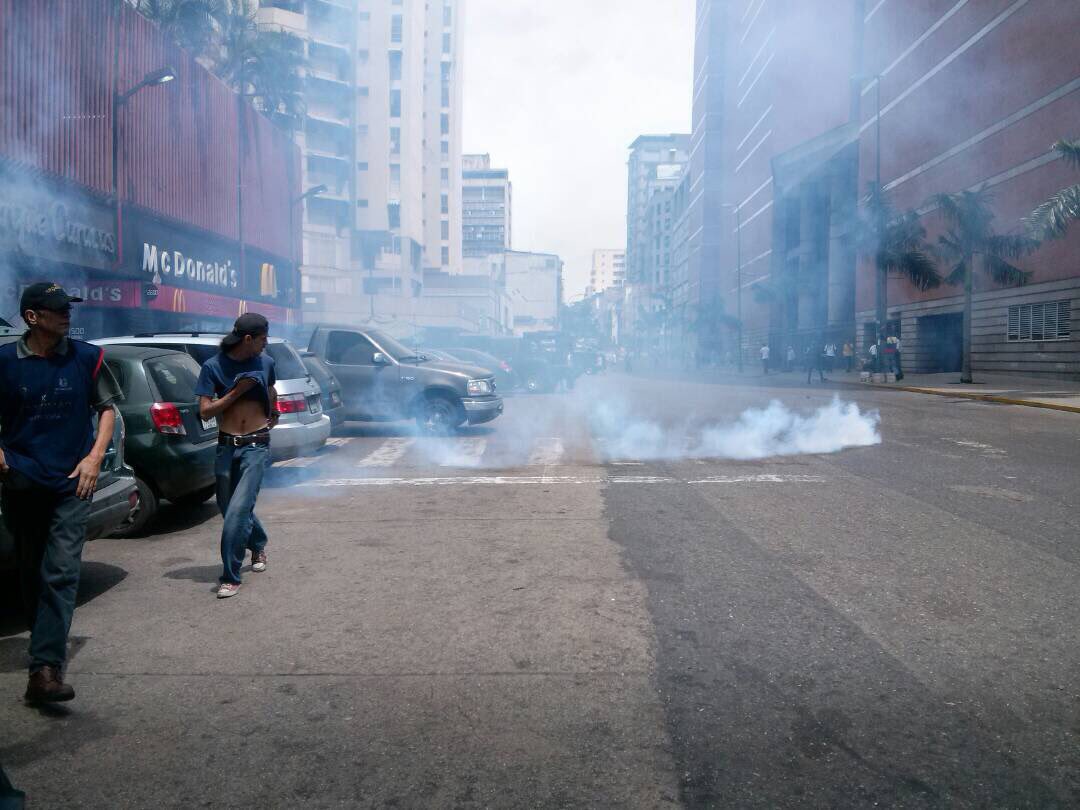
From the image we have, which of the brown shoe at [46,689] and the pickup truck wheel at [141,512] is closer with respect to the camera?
the brown shoe at [46,689]

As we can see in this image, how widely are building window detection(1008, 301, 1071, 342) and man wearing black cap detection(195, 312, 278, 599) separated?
89.8 feet

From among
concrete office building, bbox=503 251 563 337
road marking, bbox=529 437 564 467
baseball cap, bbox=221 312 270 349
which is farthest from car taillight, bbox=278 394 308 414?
concrete office building, bbox=503 251 563 337

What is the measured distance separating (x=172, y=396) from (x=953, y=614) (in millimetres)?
5860

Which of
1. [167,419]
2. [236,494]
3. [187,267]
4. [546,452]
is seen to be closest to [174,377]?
[167,419]

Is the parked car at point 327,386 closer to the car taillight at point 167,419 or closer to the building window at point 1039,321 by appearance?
the car taillight at point 167,419

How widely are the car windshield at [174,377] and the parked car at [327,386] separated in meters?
3.61

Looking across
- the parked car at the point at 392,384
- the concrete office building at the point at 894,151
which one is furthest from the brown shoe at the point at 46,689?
the concrete office building at the point at 894,151

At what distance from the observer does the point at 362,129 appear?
7156 centimetres

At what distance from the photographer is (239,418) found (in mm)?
4980

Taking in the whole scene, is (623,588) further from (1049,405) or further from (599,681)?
(1049,405)

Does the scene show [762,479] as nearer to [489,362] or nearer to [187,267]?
[489,362]

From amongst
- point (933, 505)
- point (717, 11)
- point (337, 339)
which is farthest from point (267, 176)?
point (717, 11)

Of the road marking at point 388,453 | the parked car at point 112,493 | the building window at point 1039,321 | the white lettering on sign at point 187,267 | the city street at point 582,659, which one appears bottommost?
the city street at point 582,659

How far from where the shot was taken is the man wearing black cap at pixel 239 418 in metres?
4.86
